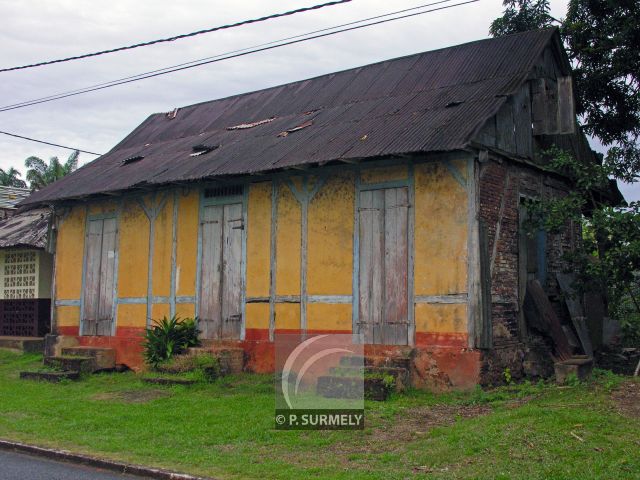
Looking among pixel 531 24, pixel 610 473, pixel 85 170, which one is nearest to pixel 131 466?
pixel 610 473

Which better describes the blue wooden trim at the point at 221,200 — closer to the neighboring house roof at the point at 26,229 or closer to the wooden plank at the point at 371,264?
the wooden plank at the point at 371,264

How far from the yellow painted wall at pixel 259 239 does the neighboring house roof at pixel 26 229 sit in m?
7.48

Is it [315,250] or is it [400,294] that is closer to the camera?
[400,294]

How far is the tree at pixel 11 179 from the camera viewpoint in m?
44.3

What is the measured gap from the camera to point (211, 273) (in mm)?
15000

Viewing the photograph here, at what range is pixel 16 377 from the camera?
16062 millimetres

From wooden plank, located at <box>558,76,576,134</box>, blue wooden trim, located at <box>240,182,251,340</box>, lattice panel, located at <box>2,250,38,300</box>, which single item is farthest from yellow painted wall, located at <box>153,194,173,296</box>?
wooden plank, located at <box>558,76,576,134</box>

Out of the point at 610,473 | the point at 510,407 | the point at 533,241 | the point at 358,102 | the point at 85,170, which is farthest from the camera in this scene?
the point at 85,170

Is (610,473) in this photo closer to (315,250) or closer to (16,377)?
(315,250)

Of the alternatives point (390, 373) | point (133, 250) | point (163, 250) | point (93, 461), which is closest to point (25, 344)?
point (133, 250)

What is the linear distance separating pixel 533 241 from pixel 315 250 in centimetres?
397

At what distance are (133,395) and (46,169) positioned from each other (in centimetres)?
2587

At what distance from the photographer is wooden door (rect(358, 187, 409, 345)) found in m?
12.4

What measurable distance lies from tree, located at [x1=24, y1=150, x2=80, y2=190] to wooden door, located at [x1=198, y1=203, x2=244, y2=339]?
21667mm
